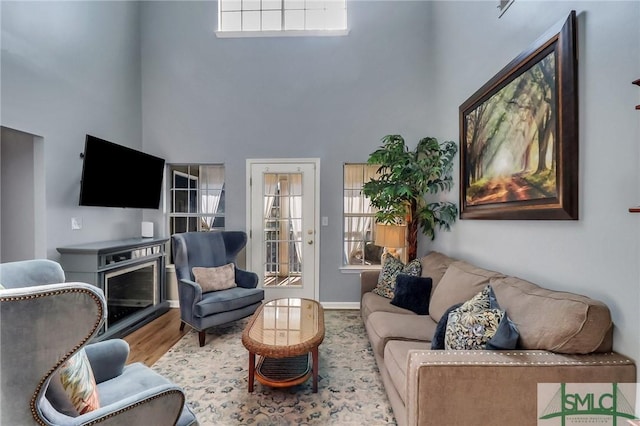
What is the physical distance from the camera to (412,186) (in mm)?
3146

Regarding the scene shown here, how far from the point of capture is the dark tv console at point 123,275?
263cm

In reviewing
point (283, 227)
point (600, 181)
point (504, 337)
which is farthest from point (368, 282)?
point (600, 181)

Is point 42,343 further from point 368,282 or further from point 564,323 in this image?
point 368,282

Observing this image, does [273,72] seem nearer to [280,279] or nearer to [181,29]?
[181,29]

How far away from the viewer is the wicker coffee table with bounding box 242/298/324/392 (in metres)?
1.89

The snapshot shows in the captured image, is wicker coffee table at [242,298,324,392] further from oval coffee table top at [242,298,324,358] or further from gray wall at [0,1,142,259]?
gray wall at [0,1,142,259]

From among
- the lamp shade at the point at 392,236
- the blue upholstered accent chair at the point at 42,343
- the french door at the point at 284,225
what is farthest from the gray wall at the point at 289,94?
the blue upholstered accent chair at the point at 42,343

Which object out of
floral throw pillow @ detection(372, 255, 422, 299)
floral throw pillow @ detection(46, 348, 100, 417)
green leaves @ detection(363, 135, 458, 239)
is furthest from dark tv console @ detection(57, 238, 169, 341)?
green leaves @ detection(363, 135, 458, 239)

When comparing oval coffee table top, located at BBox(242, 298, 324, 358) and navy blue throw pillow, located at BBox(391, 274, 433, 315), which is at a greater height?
navy blue throw pillow, located at BBox(391, 274, 433, 315)

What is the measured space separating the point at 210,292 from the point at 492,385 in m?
2.70

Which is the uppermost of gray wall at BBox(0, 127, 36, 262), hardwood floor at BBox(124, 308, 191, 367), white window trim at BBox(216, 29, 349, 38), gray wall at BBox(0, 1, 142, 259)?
white window trim at BBox(216, 29, 349, 38)

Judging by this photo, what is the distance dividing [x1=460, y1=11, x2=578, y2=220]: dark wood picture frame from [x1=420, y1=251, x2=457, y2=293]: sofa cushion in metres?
0.50

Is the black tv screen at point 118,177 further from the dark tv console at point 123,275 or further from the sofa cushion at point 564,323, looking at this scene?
the sofa cushion at point 564,323

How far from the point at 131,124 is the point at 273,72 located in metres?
2.00
